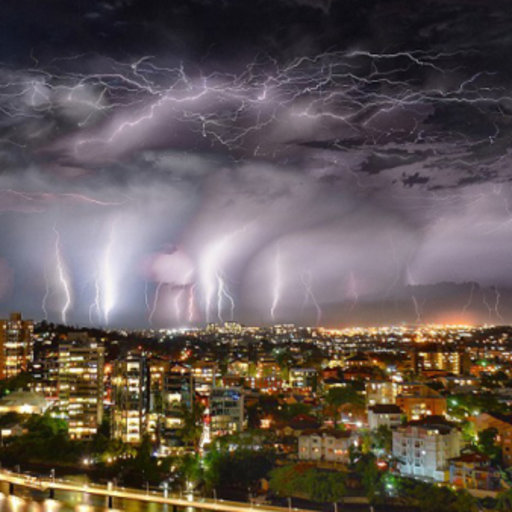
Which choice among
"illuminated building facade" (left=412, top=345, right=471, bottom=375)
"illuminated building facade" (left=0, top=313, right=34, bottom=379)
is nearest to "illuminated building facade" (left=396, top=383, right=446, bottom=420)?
"illuminated building facade" (left=412, top=345, right=471, bottom=375)

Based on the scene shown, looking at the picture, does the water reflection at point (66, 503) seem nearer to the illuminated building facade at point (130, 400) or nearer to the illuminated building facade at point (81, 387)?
the illuminated building facade at point (130, 400)

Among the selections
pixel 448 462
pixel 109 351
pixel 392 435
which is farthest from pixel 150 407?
pixel 109 351

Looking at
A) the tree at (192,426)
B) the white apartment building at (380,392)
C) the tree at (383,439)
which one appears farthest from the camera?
the white apartment building at (380,392)

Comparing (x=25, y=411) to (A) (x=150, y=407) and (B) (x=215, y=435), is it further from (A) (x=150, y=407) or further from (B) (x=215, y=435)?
(B) (x=215, y=435)

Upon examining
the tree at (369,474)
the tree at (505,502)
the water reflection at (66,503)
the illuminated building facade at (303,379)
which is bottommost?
the water reflection at (66,503)

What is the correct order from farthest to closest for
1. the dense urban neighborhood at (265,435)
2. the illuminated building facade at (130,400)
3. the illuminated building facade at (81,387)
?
the illuminated building facade at (81,387) → the illuminated building facade at (130,400) → the dense urban neighborhood at (265,435)

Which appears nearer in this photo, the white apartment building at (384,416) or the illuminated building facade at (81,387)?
the white apartment building at (384,416)

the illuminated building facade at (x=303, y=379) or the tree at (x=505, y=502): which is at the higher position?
the illuminated building facade at (x=303, y=379)

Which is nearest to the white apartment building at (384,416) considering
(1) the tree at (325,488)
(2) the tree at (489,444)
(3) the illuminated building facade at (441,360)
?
→ (2) the tree at (489,444)
